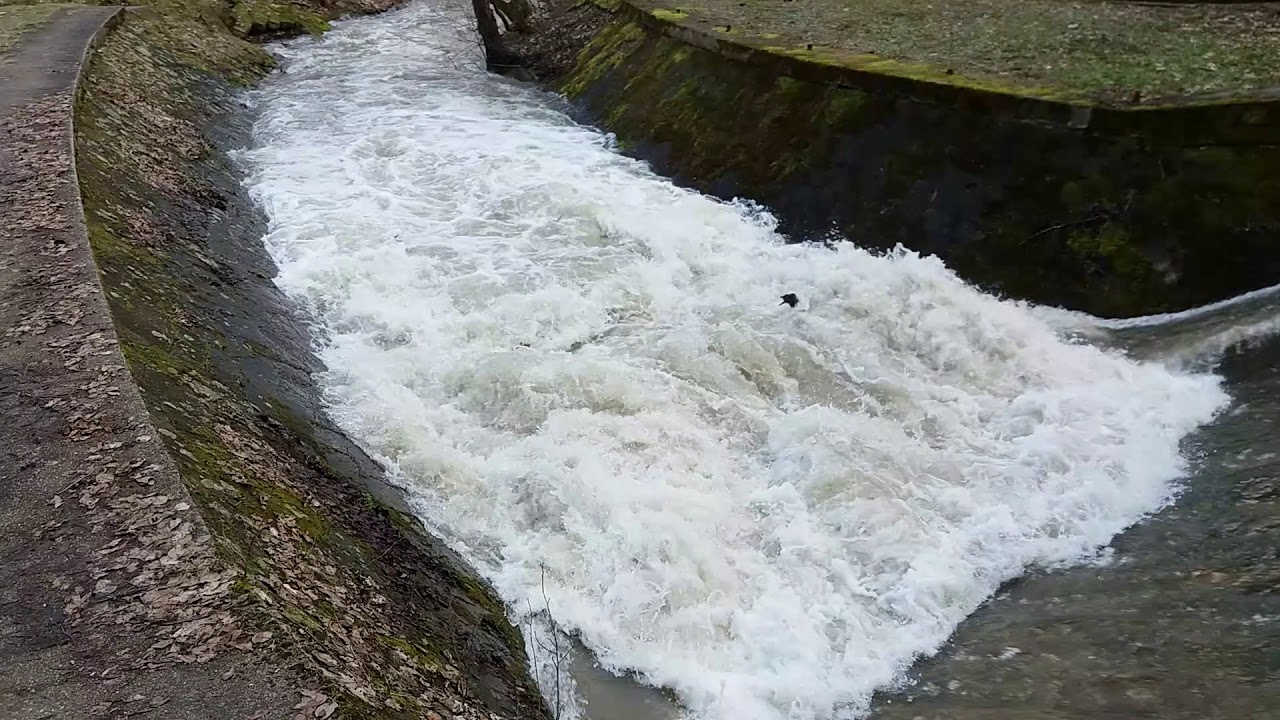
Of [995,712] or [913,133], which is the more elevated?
[913,133]

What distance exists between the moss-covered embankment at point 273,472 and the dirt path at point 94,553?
13 cm

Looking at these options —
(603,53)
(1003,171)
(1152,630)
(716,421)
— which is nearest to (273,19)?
(603,53)

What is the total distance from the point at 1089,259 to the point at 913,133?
2291 millimetres

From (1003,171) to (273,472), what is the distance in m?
7.19

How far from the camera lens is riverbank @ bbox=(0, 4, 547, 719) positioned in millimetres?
3307

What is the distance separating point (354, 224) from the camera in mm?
10094

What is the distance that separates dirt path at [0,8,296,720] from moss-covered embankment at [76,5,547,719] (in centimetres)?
13

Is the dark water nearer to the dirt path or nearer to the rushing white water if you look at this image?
the rushing white water

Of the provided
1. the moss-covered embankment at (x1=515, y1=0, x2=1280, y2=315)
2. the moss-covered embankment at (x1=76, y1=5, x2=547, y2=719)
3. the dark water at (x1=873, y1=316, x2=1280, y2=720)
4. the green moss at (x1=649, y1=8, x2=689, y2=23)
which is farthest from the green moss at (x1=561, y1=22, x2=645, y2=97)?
Answer: the dark water at (x1=873, y1=316, x2=1280, y2=720)

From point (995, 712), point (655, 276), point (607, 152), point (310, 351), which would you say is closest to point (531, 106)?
point (607, 152)

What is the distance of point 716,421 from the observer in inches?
268

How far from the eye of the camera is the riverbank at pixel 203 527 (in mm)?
3307

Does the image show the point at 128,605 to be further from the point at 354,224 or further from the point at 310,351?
the point at 354,224

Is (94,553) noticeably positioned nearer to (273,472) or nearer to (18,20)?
(273,472)
